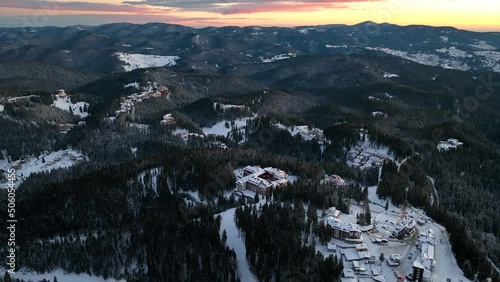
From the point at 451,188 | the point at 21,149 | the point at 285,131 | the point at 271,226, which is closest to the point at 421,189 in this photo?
the point at 451,188

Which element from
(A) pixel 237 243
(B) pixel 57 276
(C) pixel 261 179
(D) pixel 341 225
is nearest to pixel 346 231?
(D) pixel 341 225

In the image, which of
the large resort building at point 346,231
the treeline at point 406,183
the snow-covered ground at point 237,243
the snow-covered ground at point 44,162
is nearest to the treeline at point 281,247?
the snow-covered ground at point 237,243

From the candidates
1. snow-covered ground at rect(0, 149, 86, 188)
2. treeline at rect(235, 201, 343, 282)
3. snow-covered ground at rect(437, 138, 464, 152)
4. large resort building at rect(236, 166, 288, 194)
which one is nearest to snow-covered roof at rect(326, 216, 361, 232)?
treeline at rect(235, 201, 343, 282)

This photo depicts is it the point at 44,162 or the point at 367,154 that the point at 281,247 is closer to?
the point at 367,154

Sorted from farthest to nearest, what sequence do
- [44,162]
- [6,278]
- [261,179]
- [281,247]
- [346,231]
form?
[44,162], [261,179], [6,278], [346,231], [281,247]

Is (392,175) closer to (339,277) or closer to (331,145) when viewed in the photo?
(331,145)

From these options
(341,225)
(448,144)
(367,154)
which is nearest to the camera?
(341,225)

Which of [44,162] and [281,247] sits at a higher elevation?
[281,247]
